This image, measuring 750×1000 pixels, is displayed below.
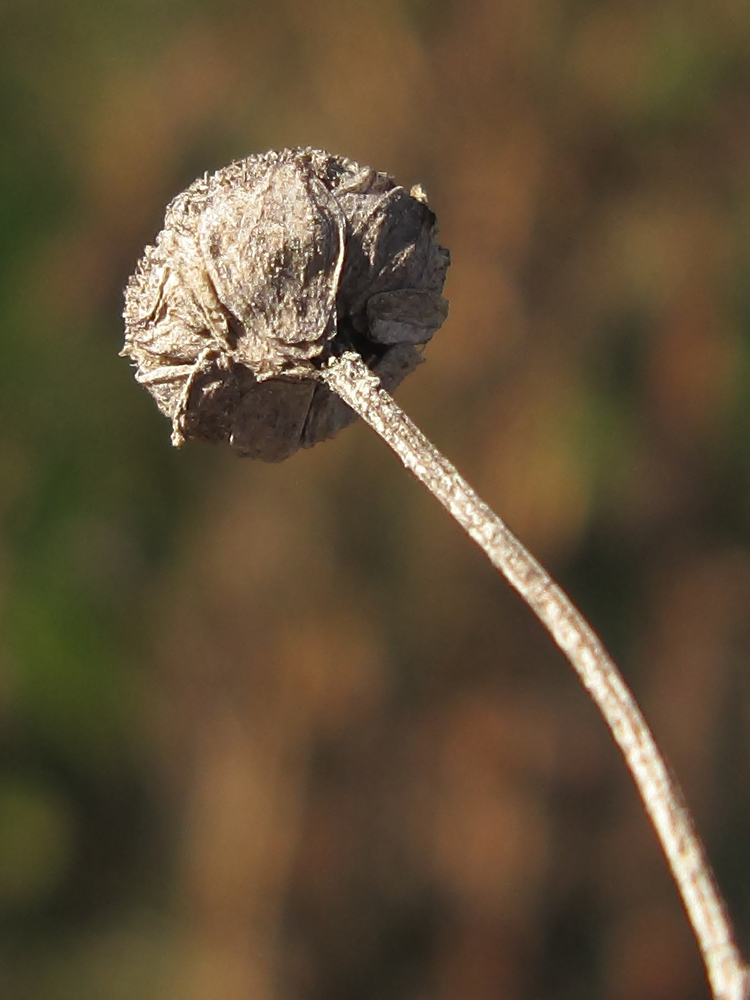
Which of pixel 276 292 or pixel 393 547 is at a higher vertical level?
pixel 393 547

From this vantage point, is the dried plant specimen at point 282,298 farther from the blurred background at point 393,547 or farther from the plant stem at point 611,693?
the blurred background at point 393,547

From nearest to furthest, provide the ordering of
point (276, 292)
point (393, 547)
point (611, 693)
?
point (611, 693), point (276, 292), point (393, 547)

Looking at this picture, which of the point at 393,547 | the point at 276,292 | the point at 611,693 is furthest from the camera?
the point at 393,547

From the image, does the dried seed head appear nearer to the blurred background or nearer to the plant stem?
the plant stem

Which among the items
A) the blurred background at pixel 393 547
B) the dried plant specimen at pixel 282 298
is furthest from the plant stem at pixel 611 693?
the blurred background at pixel 393 547

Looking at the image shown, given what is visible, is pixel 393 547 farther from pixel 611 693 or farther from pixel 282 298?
pixel 611 693

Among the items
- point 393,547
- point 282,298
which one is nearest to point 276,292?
point 282,298

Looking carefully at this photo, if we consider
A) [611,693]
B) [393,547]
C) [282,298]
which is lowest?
[611,693]
